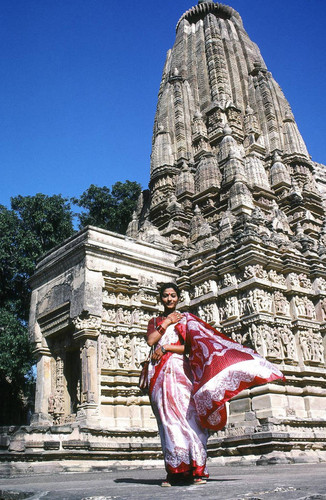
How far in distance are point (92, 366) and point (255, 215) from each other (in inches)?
263

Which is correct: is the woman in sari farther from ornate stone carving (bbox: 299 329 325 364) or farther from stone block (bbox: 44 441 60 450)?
ornate stone carving (bbox: 299 329 325 364)

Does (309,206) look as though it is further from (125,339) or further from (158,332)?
(158,332)

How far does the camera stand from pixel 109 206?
29.7 metres

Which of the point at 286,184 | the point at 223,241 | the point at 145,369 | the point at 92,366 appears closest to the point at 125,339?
the point at 92,366

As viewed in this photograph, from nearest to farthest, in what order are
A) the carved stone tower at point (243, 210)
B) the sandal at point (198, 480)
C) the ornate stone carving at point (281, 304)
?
the sandal at point (198, 480)
the carved stone tower at point (243, 210)
the ornate stone carving at point (281, 304)

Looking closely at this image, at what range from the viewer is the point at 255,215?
566 inches

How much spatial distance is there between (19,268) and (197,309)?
11393 mm

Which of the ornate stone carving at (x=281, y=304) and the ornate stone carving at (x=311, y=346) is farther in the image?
the ornate stone carving at (x=281, y=304)

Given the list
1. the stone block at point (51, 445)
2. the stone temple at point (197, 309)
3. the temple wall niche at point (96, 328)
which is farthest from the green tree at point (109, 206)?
the stone block at point (51, 445)

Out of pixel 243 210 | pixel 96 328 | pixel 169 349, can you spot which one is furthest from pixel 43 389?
pixel 169 349

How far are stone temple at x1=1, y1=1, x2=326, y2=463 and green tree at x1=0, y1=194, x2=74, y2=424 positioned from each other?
5.35m

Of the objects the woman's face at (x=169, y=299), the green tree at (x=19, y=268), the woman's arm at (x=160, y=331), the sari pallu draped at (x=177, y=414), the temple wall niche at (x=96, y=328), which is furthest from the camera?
the green tree at (x=19, y=268)

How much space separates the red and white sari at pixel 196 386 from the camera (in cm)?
482

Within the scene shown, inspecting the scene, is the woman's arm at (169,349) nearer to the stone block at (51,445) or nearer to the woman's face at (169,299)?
the woman's face at (169,299)
